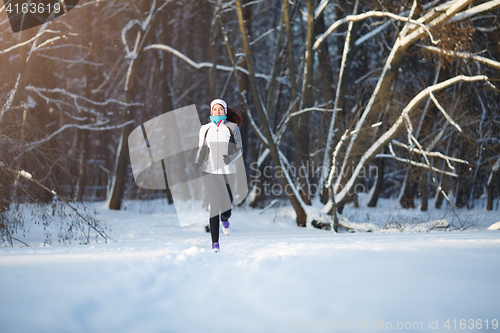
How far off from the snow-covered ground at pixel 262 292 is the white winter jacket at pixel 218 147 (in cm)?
134

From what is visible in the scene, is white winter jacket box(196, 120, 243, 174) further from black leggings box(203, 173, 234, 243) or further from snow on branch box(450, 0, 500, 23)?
snow on branch box(450, 0, 500, 23)

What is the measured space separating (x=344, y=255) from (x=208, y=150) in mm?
2051

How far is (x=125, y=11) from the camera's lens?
16.6 metres

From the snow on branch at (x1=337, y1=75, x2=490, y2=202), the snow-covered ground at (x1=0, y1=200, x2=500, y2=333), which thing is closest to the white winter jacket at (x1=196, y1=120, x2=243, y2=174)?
the snow-covered ground at (x1=0, y1=200, x2=500, y2=333)

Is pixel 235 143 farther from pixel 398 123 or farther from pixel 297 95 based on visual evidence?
pixel 297 95

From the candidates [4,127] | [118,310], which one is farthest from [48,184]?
[118,310]

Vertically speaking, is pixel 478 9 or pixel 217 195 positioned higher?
pixel 478 9

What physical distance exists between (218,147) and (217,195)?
0.55m

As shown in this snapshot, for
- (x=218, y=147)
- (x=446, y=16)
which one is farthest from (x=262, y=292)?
(x=446, y=16)

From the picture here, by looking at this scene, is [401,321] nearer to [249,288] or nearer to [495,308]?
[495,308]

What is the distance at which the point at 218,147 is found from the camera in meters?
4.75

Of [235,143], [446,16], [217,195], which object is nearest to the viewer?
[217,195]

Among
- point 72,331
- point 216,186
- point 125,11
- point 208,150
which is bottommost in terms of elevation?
point 72,331

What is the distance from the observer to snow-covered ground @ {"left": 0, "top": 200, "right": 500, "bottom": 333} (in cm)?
254
